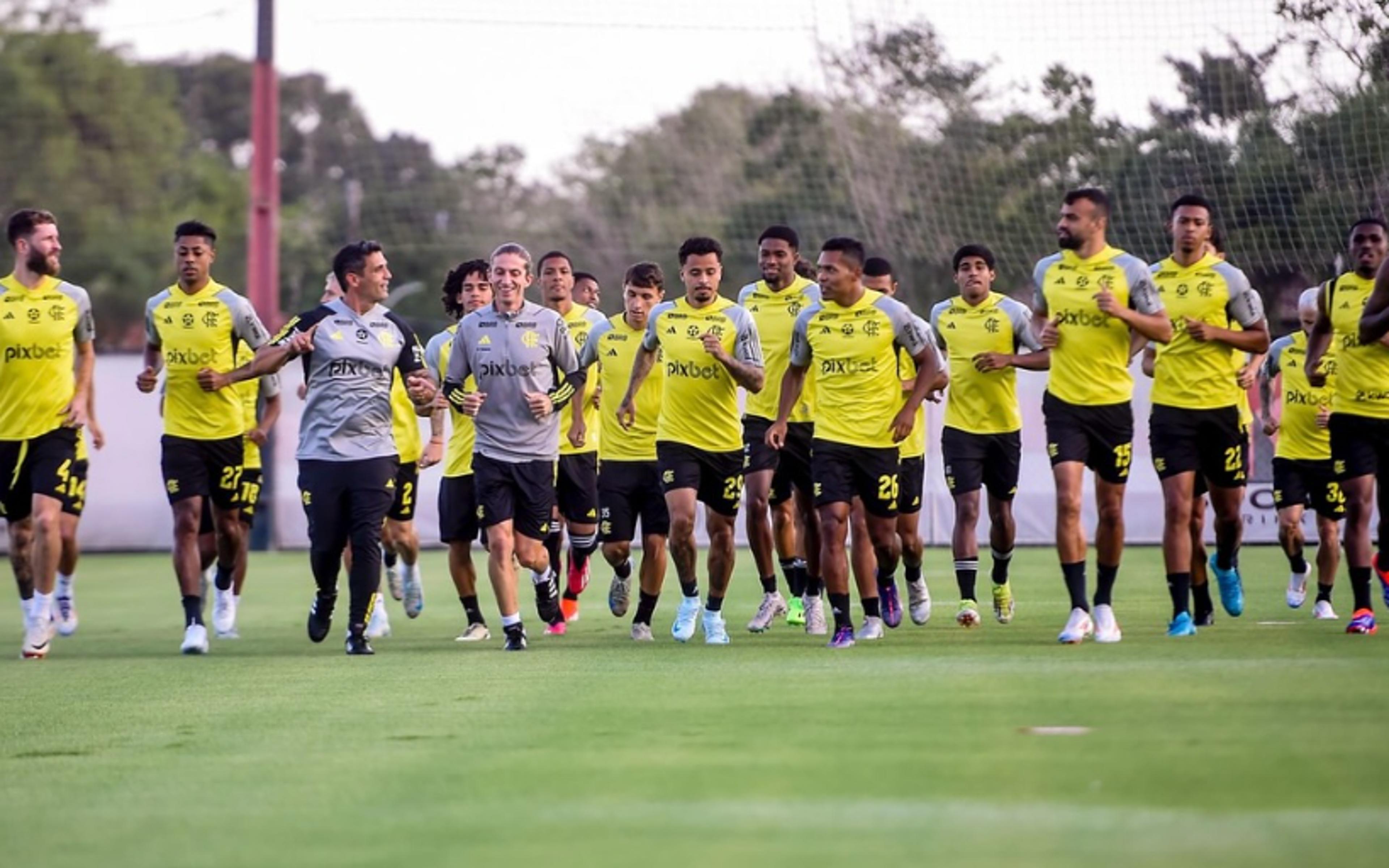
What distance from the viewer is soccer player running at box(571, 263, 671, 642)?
45.8 ft

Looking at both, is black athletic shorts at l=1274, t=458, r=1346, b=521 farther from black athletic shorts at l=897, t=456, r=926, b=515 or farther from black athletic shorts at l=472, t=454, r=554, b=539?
black athletic shorts at l=472, t=454, r=554, b=539

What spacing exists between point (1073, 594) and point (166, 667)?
16.5ft

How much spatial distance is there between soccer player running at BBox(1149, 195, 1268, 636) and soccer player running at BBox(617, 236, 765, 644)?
7.79ft

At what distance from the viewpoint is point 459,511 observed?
13.7m

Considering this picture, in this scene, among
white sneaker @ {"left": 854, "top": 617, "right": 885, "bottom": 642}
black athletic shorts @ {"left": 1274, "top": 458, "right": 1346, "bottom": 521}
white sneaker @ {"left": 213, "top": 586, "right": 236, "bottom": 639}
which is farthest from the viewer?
black athletic shorts @ {"left": 1274, "top": 458, "right": 1346, "bottom": 521}

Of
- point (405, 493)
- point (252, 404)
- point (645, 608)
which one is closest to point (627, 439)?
point (645, 608)

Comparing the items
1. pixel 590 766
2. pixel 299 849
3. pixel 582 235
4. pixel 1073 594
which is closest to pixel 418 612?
pixel 1073 594

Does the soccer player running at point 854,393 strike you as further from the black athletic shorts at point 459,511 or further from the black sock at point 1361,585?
the black sock at point 1361,585

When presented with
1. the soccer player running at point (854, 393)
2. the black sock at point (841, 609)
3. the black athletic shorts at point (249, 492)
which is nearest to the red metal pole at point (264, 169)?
the black athletic shorts at point (249, 492)

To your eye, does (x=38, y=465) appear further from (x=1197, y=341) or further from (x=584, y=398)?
(x=1197, y=341)

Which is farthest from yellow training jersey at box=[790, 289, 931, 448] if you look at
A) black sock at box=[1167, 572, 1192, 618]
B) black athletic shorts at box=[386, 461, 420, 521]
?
black athletic shorts at box=[386, 461, 420, 521]

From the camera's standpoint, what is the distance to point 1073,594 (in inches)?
456

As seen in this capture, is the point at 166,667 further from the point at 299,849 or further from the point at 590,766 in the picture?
the point at 299,849

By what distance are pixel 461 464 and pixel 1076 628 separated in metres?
4.45
